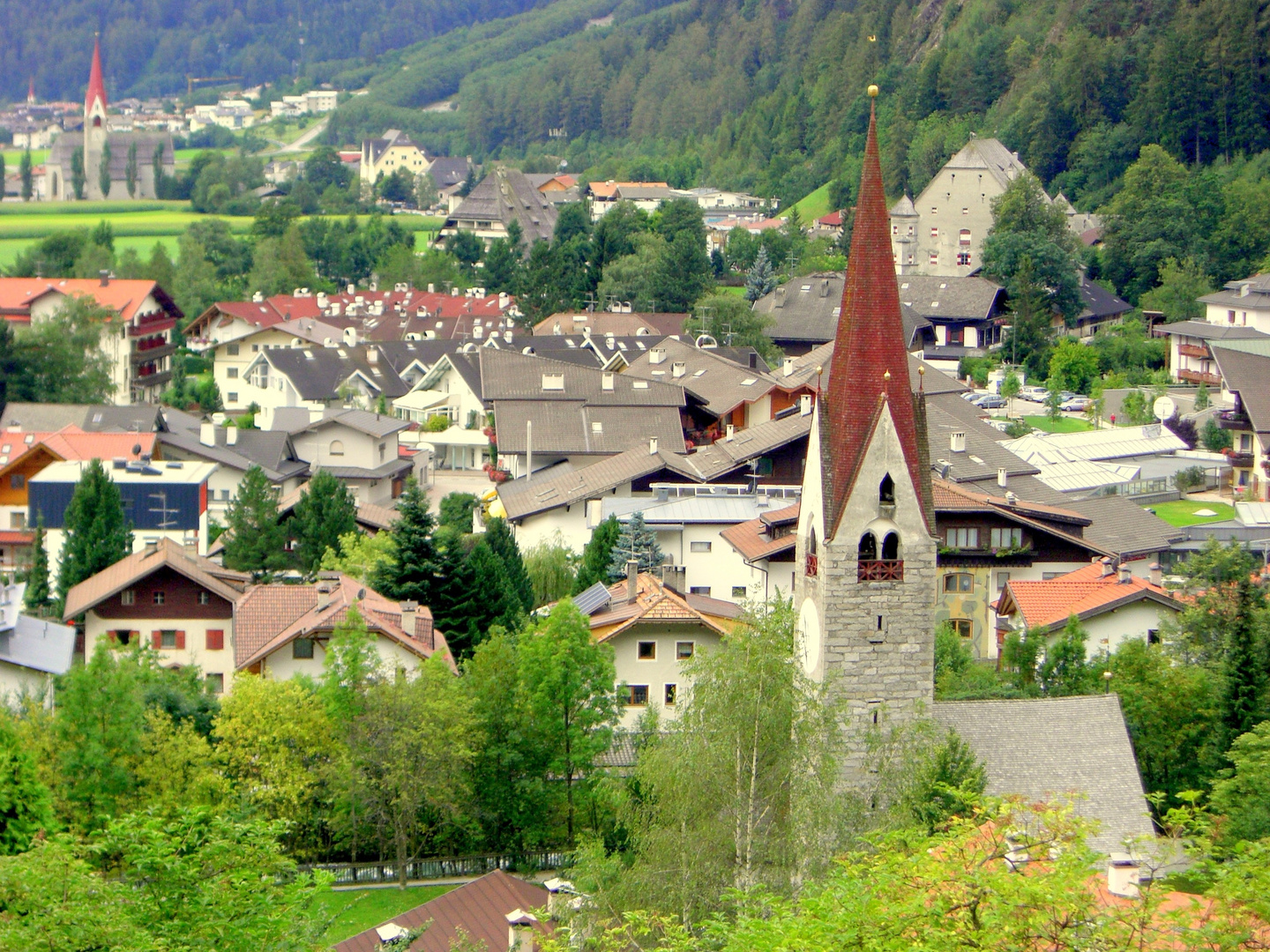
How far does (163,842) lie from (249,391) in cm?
6992

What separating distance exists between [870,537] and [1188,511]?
40.0 meters

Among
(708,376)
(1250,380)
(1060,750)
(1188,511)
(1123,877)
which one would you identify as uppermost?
(708,376)

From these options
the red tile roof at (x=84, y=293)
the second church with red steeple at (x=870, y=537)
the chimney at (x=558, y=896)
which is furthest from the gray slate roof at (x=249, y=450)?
the second church with red steeple at (x=870, y=537)

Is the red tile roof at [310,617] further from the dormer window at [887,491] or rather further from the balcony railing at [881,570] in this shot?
the dormer window at [887,491]

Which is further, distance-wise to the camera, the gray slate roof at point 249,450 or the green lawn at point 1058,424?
the green lawn at point 1058,424

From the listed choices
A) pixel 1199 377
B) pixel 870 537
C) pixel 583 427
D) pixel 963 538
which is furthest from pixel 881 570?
pixel 1199 377

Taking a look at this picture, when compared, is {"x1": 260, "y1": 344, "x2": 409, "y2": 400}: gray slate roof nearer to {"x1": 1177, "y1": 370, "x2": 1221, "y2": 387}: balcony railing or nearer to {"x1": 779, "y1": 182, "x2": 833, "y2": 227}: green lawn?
{"x1": 1177, "y1": 370, "x2": 1221, "y2": 387}: balcony railing

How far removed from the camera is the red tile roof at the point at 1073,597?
40.7m

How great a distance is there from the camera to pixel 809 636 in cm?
2847

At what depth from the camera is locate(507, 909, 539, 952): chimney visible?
2547 cm

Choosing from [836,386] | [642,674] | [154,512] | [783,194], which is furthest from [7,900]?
[783,194]

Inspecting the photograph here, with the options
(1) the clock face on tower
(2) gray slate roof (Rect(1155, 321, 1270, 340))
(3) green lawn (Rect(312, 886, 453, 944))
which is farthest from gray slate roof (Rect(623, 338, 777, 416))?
(1) the clock face on tower

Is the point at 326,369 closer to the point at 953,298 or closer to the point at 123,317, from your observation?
the point at 123,317

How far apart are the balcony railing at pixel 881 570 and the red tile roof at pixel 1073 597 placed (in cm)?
1291
